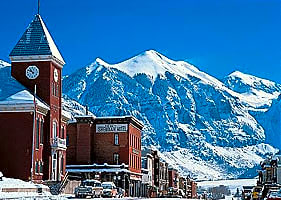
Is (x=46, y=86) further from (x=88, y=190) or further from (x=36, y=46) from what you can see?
(x=88, y=190)

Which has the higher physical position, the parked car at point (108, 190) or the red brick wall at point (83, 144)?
the red brick wall at point (83, 144)

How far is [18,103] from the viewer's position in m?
64.0

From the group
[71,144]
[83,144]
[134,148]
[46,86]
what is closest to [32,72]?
[46,86]

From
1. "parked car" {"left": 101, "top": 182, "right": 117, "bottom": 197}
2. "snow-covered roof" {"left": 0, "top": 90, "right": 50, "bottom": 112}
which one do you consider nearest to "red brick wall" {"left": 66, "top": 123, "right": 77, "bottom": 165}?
"snow-covered roof" {"left": 0, "top": 90, "right": 50, "bottom": 112}

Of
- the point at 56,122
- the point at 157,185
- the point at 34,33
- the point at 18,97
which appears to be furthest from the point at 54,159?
the point at 157,185

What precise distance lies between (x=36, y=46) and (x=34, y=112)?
9238 mm

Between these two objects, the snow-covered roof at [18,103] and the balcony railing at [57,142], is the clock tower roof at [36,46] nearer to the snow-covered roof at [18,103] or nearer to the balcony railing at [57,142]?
the snow-covered roof at [18,103]

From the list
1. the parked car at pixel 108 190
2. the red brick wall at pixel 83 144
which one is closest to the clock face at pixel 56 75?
the parked car at pixel 108 190

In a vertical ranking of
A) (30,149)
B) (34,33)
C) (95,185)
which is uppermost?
(34,33)

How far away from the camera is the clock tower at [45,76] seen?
222 feet

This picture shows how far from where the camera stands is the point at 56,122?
7019 centimetres

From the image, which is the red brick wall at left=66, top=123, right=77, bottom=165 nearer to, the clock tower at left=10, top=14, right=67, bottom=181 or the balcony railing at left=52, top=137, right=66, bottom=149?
the clock tower at left=10, top=14, right=67, bottom=181

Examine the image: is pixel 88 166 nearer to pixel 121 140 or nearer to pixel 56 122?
pixel 121 140

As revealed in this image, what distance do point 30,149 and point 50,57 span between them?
11.1m
